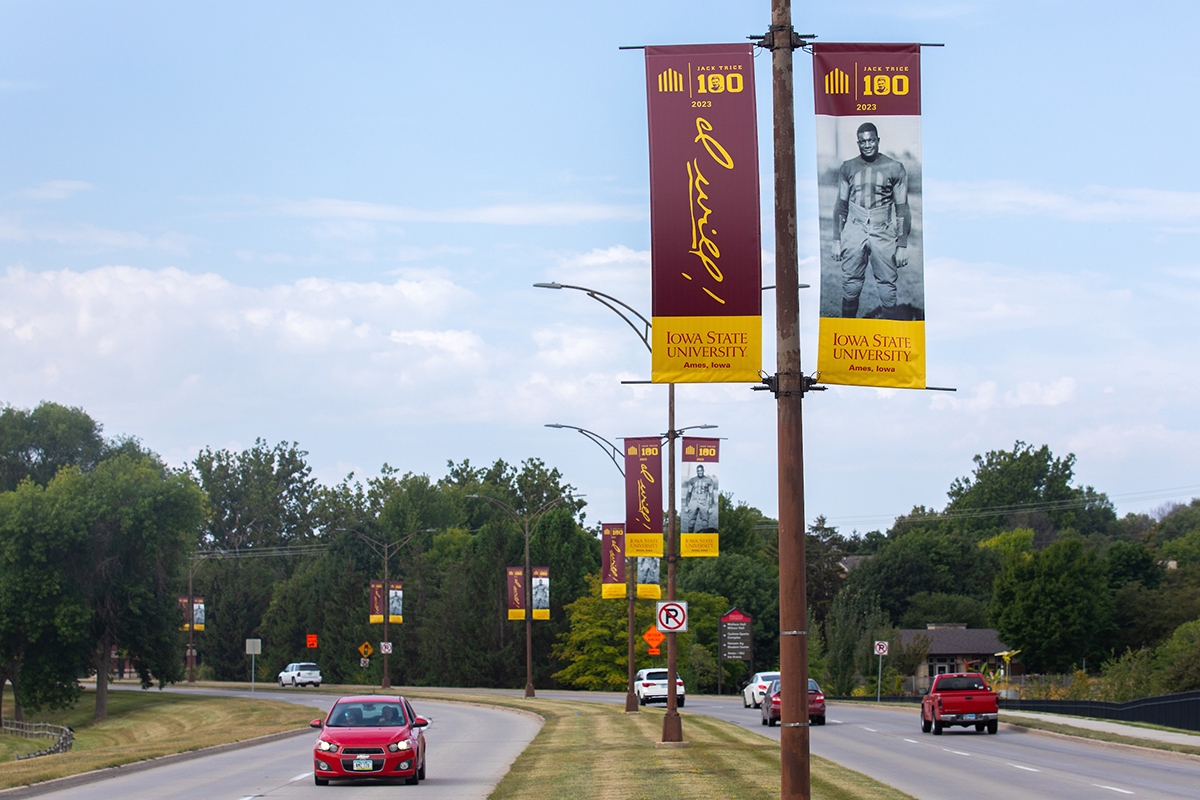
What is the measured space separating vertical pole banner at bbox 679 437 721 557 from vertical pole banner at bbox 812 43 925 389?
2268 cm

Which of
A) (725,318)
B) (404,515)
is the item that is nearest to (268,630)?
(404,515)

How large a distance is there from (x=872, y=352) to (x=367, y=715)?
13.9 m

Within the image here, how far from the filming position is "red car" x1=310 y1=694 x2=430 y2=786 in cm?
2048

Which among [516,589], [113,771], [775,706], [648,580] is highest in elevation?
[648,580]

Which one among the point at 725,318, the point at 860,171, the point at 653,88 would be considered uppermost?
the point at 653,88

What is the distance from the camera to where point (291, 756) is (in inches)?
1182

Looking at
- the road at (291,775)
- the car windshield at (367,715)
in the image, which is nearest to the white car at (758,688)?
the road at (291,775)

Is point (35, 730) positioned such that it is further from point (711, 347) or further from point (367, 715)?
point (711, 347)

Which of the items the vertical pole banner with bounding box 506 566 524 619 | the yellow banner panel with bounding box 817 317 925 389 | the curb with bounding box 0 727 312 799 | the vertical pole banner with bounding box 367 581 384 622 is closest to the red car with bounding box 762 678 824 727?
the curb with bounding box 0 727 312 799

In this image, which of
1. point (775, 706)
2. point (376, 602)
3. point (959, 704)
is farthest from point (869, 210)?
point (376, 602)

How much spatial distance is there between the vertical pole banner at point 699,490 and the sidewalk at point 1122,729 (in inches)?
478

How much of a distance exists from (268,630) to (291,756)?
8568 centimetres

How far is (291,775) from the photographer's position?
2369 centimetres

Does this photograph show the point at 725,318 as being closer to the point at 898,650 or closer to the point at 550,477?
the point at 898,650
